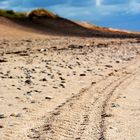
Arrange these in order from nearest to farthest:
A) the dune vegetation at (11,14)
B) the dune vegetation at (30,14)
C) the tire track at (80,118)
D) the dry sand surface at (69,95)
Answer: the tire track at (80,118) < the dry sand surface at (69,95) < the dune vegetation at (11,14) < the dune vegetation at (30,14)

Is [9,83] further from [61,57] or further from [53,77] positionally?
[61,57]

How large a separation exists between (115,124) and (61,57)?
8.90m

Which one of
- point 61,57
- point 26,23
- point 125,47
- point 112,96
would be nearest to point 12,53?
point 61,57

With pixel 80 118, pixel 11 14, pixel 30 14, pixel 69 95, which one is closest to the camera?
pixel 80 118

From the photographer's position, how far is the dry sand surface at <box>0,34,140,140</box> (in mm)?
7625

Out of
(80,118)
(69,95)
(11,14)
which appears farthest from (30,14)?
(80,118)

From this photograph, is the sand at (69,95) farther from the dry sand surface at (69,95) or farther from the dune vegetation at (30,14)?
the dune vegetation at (30,14)

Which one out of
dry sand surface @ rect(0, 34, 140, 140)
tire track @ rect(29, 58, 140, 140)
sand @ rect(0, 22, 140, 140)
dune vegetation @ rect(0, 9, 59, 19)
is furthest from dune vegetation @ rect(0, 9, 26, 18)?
tire track @ rect(29, 58, 140, 140)

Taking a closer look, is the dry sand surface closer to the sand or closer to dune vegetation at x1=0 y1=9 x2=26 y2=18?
the sand

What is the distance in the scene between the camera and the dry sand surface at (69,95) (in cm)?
762

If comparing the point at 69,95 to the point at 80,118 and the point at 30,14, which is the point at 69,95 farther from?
the point at 30,14

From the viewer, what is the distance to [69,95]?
10.4 metres

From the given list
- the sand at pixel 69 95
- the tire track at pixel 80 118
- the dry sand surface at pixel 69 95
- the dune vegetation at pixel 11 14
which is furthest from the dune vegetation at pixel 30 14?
the tire track at pixel 80 118

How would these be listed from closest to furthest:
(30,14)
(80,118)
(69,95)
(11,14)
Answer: (80,118) < (69,95) < (11,14) < (30,14)
